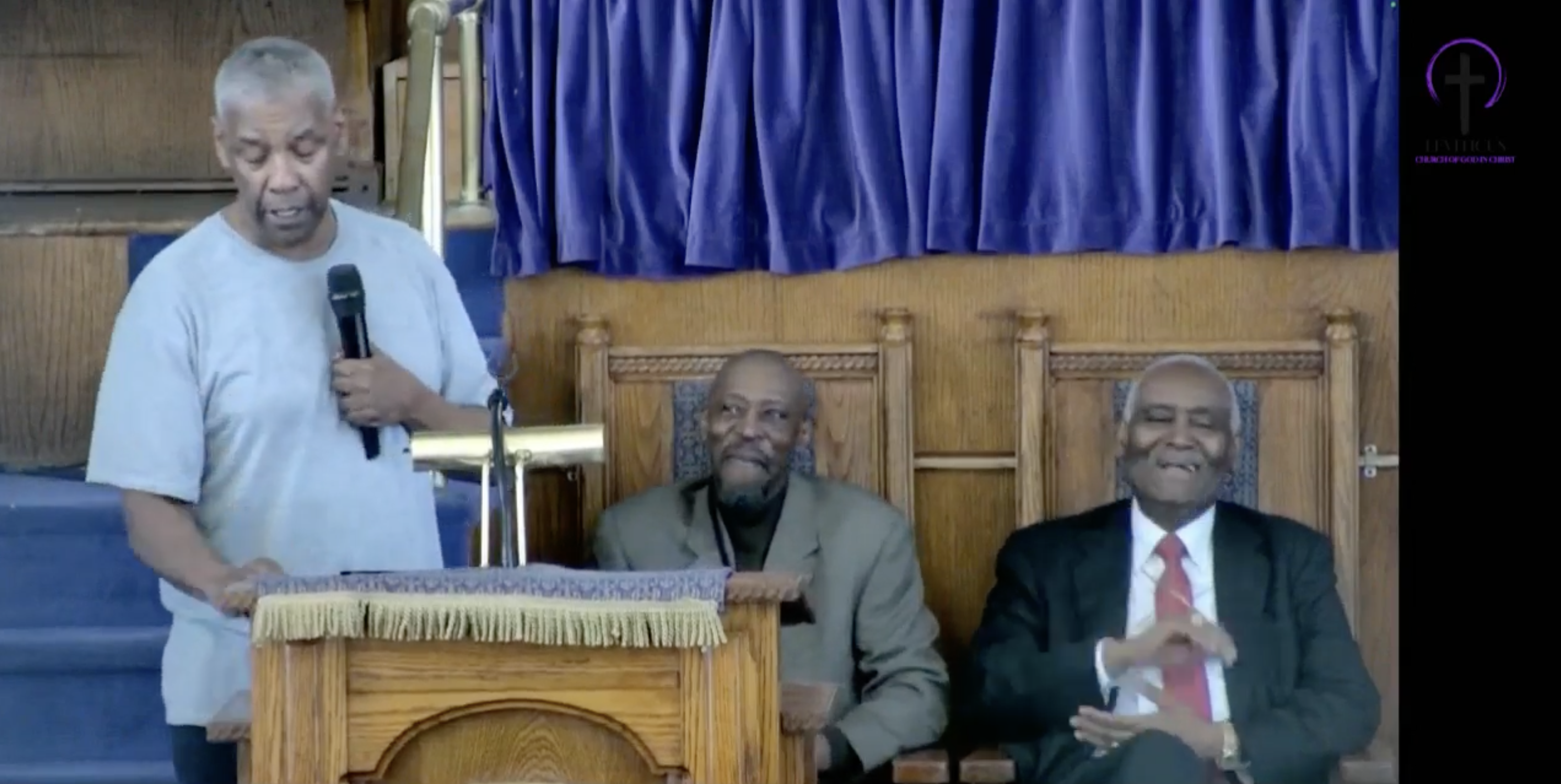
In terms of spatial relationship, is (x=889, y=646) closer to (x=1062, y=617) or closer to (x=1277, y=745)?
(x=1062, y=617)

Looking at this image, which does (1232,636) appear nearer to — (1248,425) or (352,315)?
(1248,425)

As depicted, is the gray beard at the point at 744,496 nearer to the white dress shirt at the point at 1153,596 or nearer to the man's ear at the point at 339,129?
the white dress shirt at the point at 1153,596

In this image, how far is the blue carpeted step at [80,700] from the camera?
120 inches

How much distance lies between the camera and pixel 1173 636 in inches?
128

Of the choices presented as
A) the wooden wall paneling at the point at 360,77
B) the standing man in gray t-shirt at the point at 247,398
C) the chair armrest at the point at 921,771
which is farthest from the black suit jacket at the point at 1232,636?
the wooden wall paneling at the point at 360,77

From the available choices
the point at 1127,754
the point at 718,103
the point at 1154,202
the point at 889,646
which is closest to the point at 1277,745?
the point at 1127,754

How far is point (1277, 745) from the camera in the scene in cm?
318

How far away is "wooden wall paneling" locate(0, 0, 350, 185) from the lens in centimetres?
359

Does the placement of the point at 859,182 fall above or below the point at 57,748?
above

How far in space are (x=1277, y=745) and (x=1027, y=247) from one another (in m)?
0.83

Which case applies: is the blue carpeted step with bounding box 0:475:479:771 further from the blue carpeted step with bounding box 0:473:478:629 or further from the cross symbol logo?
the cross symbol logo

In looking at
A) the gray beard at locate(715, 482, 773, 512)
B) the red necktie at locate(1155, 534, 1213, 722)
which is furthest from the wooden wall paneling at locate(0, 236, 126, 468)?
the red necktie at locate(1155, 534, 1213, 722)

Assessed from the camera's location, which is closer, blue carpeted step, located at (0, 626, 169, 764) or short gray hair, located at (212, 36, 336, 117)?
short gray hair, located at (212, 36, 336, 117)

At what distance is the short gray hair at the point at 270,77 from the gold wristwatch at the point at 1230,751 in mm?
1457
